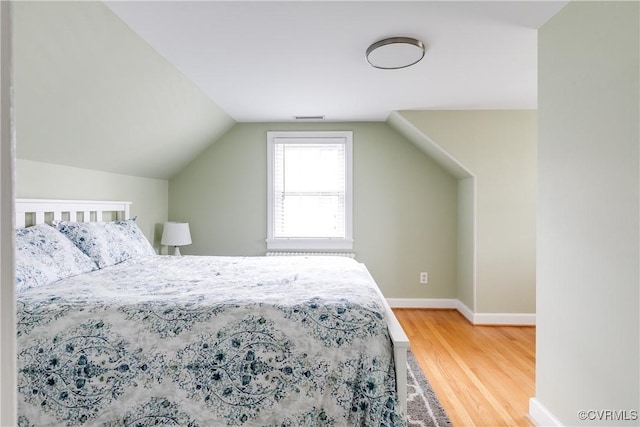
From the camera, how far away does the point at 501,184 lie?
3.50 meters

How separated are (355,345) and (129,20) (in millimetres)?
2103

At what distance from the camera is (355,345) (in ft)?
4.63

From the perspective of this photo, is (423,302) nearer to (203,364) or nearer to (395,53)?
(395,53)

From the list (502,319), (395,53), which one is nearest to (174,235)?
(395,53)

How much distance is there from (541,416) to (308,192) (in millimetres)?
3043

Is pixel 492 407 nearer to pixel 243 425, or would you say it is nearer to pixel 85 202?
pixel 243 425

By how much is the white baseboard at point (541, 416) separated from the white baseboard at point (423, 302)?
2.08m

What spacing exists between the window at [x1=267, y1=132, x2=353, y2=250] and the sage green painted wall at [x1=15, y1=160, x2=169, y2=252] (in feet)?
4.47

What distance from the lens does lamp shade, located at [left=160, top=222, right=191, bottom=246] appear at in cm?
376

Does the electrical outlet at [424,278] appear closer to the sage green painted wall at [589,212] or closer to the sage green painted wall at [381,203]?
the sage green painted wall at [381,203]

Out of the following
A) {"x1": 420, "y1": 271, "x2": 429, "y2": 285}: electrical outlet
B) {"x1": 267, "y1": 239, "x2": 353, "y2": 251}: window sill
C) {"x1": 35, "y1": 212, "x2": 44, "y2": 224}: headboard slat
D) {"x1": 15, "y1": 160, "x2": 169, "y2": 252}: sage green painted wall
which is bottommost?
{"x1": 420, "y1": 271, "x2": 429, "y2": 285}: electrical outlet

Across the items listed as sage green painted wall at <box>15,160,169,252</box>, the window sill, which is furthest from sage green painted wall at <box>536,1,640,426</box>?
sage green painted wall at <box>15,160,169,252</box>

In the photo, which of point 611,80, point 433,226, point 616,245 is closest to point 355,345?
point 616,245

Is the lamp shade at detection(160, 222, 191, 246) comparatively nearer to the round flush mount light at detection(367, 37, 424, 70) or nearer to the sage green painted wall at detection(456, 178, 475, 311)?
the round flush mount light at detection(367, 37, 424, 70)
